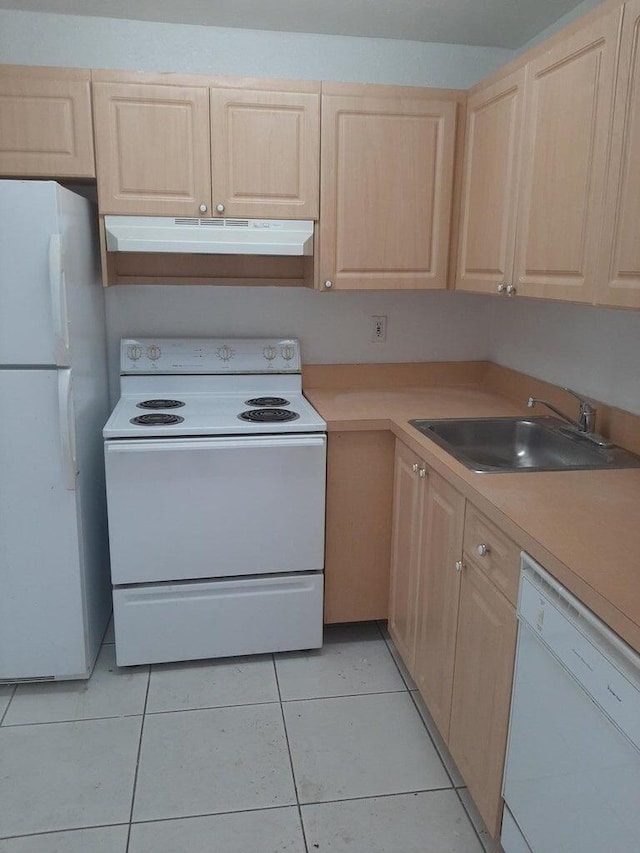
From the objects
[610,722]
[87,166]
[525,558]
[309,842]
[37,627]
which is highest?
[87,166]

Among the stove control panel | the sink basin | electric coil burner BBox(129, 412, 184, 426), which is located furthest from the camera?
the stove control panel

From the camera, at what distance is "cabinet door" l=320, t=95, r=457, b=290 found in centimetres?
240

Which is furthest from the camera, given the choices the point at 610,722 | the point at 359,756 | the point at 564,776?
the point at 359,756

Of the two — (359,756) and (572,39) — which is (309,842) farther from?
(572,39)

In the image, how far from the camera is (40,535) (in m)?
2.18

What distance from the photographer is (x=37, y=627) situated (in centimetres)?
224

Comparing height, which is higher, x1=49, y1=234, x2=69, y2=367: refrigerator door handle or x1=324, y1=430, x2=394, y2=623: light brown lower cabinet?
x1=49, y1=234, x2=69, y2=367: refrigerator door handle

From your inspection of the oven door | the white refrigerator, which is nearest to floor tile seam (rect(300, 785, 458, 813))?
the oven door

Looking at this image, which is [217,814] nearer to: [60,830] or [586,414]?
[60,830]

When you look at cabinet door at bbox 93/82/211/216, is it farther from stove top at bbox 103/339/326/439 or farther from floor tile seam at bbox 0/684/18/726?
floor tile seam at bbox 0/684/18/726

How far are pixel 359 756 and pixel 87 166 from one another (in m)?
2.11

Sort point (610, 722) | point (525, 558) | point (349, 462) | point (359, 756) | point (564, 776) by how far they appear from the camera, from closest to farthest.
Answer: point (610, 722) < point (564, 776) < point (525, 558) < point (359, 756) < point (349, 462)

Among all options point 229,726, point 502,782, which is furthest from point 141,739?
point 502,782

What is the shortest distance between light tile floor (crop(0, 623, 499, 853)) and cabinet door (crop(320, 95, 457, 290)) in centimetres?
148
